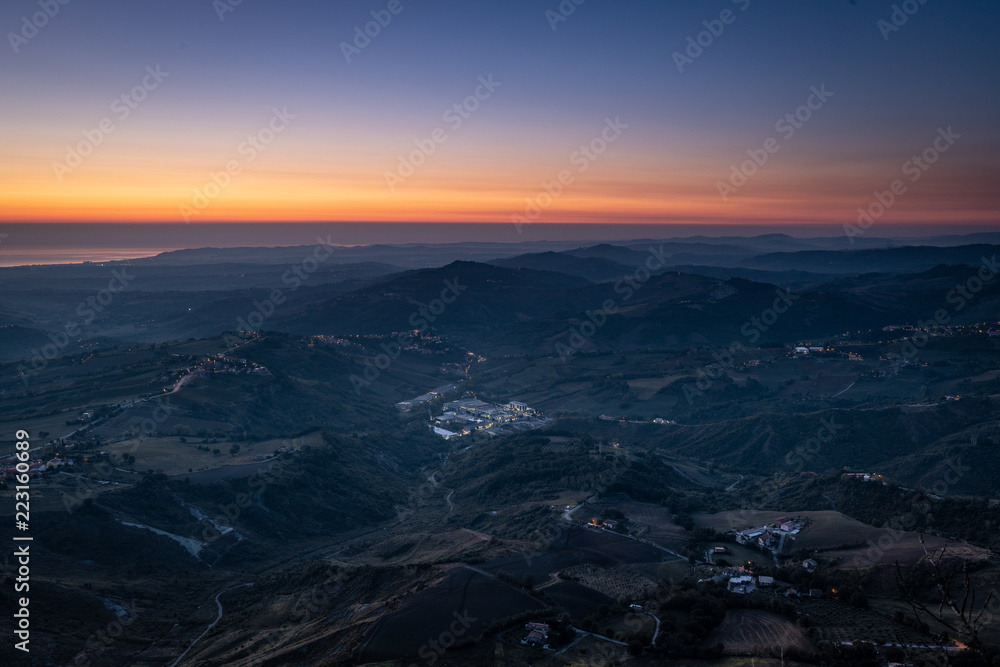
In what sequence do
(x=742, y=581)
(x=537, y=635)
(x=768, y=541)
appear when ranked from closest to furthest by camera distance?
(x=537, y=635), (x=742, y=581), (x=768, y=541)

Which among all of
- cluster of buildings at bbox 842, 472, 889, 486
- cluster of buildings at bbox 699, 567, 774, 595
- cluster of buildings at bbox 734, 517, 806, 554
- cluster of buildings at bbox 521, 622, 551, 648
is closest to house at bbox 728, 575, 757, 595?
cluster of buildings at bbox 699, 567, 774, 595

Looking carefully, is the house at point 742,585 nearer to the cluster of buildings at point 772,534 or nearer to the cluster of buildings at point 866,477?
the cluster of buildings at point 772,534

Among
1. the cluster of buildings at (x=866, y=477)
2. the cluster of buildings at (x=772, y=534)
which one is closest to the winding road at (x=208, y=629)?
the cluster of buildings at (x=772, y=534)

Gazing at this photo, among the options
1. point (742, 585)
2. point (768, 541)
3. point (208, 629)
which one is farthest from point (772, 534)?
point (208, 629)

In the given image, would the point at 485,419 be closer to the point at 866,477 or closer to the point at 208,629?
the point at 866,477

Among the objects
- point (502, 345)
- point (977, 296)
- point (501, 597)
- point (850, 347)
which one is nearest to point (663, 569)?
point (501, 597)
